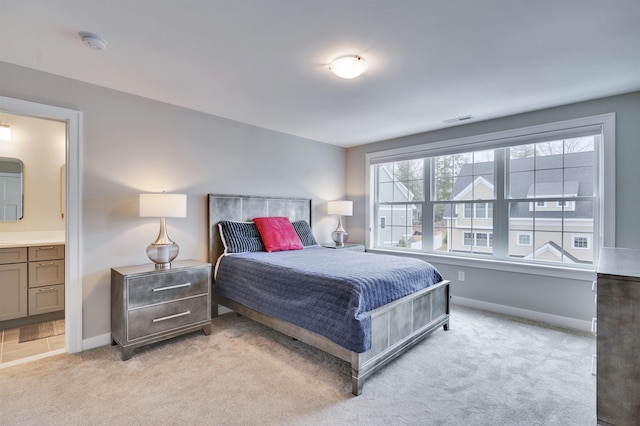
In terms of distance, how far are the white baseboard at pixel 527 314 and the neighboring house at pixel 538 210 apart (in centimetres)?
64

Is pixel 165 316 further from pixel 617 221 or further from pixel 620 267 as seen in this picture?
pixel 617 221

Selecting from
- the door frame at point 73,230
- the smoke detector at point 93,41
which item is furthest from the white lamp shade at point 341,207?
the smoke detector at point 93,41

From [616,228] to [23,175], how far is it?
255 inches

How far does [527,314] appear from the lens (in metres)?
3.50

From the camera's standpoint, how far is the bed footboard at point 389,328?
2.10 metres

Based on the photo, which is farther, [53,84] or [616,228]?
[616,228]

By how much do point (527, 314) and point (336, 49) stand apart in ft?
11.7

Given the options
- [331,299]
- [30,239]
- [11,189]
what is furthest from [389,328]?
[11,189]

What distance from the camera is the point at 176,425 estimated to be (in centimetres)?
173

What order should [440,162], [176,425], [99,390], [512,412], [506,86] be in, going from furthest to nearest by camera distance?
[440,162]
[506,86]
[99,390]
[512,412]
[176,425]

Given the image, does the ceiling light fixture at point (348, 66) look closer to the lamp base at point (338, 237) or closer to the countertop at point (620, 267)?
the countertop at point (620, 267)

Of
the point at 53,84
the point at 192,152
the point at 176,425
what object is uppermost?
the point at 53,84

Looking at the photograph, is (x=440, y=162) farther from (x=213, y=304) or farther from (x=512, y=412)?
(x=213, y=304)

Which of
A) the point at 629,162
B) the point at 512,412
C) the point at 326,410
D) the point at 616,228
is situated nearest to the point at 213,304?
the point at 326,410
